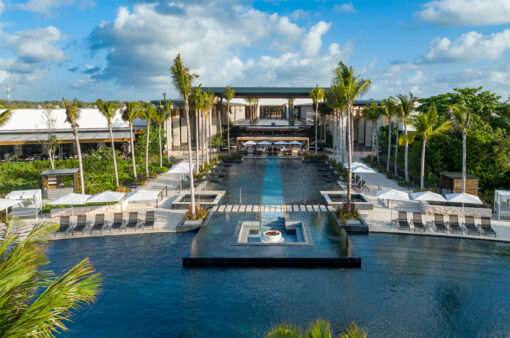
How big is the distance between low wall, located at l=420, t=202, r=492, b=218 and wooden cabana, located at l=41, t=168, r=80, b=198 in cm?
2223

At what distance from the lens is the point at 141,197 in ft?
70.1

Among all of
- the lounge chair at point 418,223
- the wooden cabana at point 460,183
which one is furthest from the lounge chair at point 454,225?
the wooden cabana at point 460,183

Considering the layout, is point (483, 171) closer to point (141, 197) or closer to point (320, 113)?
point (141, 197)

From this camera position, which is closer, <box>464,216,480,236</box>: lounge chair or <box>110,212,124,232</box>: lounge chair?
<box>464,216,480,236</box>: lounge chair

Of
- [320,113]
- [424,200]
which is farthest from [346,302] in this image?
[320,113]

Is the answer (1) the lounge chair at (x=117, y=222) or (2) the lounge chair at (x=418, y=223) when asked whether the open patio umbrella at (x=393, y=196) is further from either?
(1) the lounge chair at (x=117, y=222)

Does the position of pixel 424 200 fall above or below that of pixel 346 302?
above

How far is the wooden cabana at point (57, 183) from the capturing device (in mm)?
25375

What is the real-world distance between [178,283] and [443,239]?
40.8 feet

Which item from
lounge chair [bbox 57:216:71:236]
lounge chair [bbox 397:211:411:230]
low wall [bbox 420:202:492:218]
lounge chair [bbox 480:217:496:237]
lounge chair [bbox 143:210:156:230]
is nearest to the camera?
lounge chair [bbox 480:217:496:237]

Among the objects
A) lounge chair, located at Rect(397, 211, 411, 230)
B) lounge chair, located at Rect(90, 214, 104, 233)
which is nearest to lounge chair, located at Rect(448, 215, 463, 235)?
lounge chair, located at Rect(397, 211, 411, 230)

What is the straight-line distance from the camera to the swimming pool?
1091cm

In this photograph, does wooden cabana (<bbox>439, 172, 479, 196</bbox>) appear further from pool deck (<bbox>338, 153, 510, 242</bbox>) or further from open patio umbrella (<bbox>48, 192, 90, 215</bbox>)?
open patio umbrella (<bbox>48, 192, 90, 215</bbox>)

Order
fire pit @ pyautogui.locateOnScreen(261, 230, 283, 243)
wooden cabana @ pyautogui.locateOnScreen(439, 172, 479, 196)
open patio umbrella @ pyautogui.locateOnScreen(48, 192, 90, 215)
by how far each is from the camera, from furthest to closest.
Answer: wooden cabana @ pyautogui.locateOnScreen(439, 172, 479, 196) < open patio umbrella @ pyautogui.locateOnScreen(48, 192, 90, 215) < fire pit @ pyautogui.locateOnScreen(261, 230, 283, 243)
